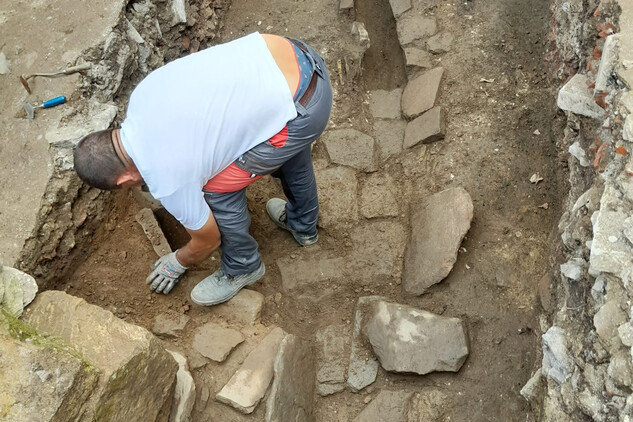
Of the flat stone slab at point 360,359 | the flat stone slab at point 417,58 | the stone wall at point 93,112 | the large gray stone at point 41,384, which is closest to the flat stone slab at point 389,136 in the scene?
the flat stone slab at point 417,58

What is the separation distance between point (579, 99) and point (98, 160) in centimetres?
216

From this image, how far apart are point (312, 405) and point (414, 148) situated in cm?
172

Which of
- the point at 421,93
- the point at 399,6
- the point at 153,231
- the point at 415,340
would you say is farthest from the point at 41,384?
the point at 399,6

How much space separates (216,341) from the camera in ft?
10.3

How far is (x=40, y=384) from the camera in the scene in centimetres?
219

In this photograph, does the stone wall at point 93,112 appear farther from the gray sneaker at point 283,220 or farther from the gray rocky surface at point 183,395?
the gray sneaker at point 283,220

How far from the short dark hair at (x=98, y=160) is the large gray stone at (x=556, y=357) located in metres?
1.80

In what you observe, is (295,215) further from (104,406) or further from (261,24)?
(261,24)

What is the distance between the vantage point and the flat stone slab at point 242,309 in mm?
3309

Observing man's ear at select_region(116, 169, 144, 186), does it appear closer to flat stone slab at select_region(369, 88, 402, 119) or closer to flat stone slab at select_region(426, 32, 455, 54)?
flat stone slab at select_region(369, 88, 402, 119)

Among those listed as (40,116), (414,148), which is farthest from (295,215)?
(40,116)

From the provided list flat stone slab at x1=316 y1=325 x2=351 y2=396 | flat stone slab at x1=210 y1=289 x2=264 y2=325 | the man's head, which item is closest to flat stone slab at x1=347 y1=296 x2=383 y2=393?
flat stone slab at x1=316 y1=325 x2=351 y2=396

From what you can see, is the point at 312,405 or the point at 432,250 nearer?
the point at 312,405

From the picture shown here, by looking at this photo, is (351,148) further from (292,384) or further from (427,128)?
(292,384)
